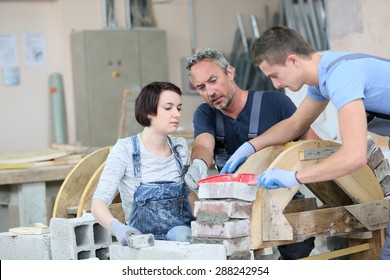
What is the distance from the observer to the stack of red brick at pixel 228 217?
386 centimetres

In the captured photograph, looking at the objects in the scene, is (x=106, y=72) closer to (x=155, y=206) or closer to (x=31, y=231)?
(x=31, y=231)

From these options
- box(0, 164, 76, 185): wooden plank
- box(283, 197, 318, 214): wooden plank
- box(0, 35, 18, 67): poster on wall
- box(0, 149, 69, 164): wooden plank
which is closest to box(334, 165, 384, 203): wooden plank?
box(283, 197, 318, 214): wooden plank

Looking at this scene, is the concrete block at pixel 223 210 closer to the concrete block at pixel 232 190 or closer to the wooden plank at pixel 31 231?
the concrete block at pixel 232 190

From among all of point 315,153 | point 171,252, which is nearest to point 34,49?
point 315,153

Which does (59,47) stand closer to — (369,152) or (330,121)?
(330,121)

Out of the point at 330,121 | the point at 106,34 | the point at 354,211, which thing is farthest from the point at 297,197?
the point at 106,34

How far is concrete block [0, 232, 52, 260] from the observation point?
4.75 metres

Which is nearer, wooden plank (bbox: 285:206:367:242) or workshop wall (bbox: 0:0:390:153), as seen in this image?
wooden plank (bbox: 285:206:367:242)

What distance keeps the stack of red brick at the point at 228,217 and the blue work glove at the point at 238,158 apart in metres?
0.51

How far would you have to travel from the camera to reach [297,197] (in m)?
5.16

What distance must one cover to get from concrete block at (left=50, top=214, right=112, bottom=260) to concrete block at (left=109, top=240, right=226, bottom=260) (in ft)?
1.35

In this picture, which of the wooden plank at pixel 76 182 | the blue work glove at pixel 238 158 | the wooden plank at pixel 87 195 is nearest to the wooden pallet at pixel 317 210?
the blue work glove at pixel 238 158

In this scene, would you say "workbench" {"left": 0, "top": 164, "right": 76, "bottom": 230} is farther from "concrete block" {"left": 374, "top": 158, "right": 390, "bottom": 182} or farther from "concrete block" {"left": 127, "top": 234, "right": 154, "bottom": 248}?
"concrete block" {"left": 374, "top": 158, "right": 390, "bottom": 182}

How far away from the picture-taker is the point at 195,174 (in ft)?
15.0
